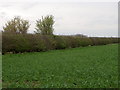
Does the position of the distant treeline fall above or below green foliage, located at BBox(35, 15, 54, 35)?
below

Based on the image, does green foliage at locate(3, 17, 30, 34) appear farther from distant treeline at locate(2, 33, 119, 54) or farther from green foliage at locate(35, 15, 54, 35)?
distant treeline at locate(2, 33, 119, 54)

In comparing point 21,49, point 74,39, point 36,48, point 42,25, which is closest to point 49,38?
point 36,48

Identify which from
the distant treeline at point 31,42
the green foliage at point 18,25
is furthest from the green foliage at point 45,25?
the distant treeline at point 31,42

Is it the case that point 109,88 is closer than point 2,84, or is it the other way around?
point 109,88

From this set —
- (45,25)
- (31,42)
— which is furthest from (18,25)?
(31,42)

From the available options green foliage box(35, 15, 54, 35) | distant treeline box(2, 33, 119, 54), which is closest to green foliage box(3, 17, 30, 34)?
green foliage box(35, 15, 54, 35)

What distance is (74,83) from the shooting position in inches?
240

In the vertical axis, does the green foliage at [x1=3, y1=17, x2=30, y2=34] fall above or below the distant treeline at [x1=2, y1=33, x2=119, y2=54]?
above

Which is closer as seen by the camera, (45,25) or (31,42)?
(31,42)

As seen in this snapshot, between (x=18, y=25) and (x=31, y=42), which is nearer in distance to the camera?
(x=31, y=42)

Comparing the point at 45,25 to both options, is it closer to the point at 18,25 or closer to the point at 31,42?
the point at 18,25

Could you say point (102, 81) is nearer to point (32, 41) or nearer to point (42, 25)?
point (32, 41)

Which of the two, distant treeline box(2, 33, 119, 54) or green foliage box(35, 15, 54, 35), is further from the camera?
green foliage box(35, 15, 54, 35)

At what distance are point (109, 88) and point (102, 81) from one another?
79 centimetres
